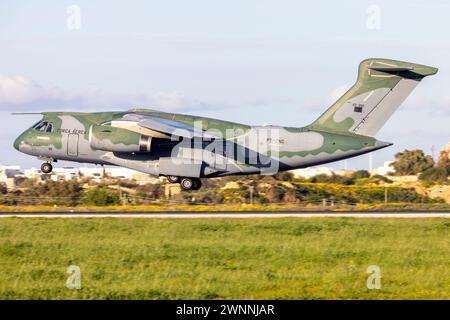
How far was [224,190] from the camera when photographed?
1943 inches

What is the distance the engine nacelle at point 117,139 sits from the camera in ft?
113

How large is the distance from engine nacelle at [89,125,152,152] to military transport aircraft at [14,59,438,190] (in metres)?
0.04

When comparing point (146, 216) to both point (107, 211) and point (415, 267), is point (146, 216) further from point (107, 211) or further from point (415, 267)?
point (415, 267)

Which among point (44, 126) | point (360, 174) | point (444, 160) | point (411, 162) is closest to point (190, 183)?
point (44, 126)

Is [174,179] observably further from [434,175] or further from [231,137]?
[434,175]

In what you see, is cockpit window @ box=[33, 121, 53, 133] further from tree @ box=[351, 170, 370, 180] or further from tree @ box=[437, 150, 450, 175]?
tree @ box=[437, 150, 450, 175]

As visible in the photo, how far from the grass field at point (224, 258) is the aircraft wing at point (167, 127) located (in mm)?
6778

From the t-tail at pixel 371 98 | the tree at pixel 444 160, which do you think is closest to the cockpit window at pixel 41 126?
the t-tail at pixel 371 98

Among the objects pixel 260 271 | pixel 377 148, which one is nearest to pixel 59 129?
pixel 377 148

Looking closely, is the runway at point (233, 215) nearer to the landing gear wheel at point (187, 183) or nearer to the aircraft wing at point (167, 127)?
the aircraft wing at point (167, 127)

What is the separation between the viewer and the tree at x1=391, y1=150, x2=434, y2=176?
59.7m

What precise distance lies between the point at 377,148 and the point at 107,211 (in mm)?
10942

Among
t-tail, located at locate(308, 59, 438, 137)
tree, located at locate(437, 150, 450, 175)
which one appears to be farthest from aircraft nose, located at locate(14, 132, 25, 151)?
tree, located at locate(437, 150, 450, 175)
